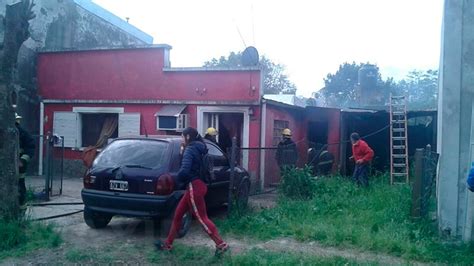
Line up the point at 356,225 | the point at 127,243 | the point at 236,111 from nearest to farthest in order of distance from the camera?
1. the point at 127,243
2. the point at 356,225
3. the point at 236,111

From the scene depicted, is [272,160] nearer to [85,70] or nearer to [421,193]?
[421,193]

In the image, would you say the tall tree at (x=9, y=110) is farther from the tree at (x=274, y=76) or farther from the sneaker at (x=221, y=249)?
the tree at (x=274, y=76)

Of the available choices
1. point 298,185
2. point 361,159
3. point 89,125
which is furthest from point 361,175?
point 89,125

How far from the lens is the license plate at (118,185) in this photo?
23.2 ft

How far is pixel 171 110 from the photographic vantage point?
1364 centimetres

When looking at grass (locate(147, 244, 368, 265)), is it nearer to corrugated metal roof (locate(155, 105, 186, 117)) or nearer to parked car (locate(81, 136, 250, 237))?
parked car (locate(81, 136, 250, 237))

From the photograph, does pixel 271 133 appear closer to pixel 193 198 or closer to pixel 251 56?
pixel 251 56

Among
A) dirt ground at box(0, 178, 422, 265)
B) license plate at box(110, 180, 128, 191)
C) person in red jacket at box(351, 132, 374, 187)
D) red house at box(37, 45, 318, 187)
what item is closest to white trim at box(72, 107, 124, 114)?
red house at box(37, 45, 318, 187)

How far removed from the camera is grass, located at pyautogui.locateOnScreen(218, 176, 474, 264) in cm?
650

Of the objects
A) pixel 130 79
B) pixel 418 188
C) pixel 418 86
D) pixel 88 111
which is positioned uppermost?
pixel 418 86

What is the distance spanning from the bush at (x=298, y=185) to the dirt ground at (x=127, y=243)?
7.54ft

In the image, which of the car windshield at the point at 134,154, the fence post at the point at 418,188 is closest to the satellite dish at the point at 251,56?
the fence post at the point at 418,188

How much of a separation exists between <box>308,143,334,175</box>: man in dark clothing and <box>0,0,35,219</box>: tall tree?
320 inches

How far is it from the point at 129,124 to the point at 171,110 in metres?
1.69
